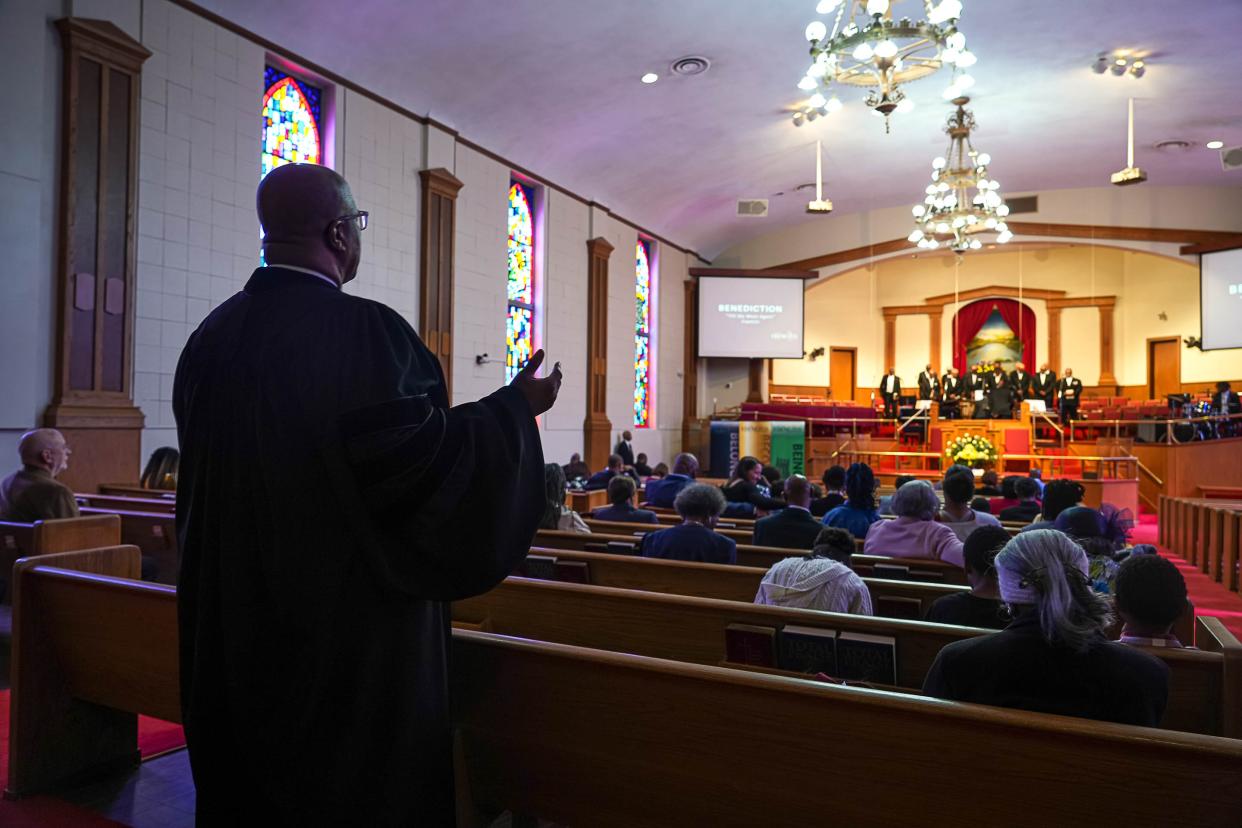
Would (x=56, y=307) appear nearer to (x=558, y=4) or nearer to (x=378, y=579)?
(x=558, y=4)

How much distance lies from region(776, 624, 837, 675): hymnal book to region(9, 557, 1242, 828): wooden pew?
725 millimetres

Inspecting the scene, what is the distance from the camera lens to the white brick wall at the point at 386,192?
8.12 meters

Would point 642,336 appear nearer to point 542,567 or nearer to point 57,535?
point 542,567

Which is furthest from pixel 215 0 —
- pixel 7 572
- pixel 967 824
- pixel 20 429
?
pixel 967 824

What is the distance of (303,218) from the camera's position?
1322mm

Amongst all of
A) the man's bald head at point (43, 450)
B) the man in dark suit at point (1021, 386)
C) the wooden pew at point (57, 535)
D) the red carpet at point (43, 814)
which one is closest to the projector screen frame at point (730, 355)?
the man in dark suit at point (1021, 386)

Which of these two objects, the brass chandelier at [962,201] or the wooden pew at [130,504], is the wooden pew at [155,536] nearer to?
the wooden pew at [130,504]

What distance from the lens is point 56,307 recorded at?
5680mm

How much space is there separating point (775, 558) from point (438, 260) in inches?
245

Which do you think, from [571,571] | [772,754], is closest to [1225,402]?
[571,571]

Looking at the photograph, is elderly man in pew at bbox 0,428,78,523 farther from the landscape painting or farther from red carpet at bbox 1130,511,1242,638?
the landscape painting

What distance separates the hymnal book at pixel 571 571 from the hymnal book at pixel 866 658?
55.7 inches

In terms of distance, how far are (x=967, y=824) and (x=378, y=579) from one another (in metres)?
0.92

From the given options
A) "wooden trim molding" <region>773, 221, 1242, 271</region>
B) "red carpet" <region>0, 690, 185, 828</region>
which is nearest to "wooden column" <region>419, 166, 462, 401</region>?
"red carpet" <region>0, 690, 185, 828</region>
